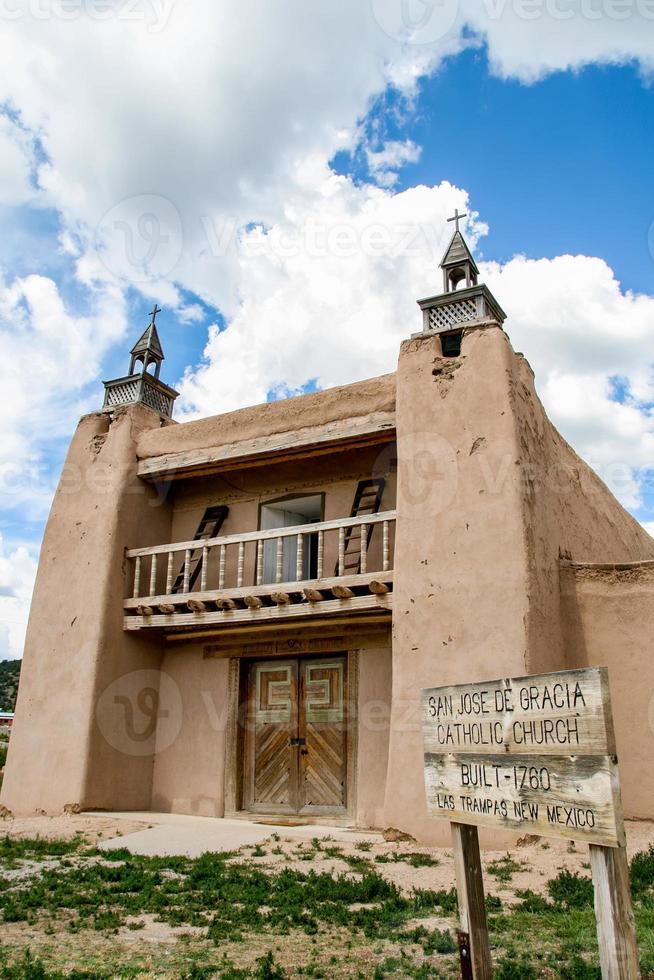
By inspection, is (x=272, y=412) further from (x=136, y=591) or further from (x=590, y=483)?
(x=590, y=483)

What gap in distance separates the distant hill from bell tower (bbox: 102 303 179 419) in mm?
35011

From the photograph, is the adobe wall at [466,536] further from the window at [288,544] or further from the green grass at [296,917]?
the window at [288,544]

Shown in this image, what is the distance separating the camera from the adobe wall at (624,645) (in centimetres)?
873

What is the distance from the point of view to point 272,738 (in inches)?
463

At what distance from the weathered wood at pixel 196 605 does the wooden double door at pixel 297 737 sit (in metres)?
1.54

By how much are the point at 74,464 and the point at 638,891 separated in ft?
34.8

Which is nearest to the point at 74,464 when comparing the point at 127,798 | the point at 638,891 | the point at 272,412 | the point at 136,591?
the point at 136,591

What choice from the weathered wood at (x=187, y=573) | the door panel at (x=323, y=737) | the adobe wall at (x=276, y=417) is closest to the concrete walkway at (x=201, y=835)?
the door panel at (x=323, y=737)

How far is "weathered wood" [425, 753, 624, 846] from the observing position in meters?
3.29

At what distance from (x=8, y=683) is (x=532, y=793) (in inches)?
2143

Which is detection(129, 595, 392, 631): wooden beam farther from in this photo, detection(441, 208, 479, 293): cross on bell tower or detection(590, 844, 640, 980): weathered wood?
detection(590, 844, 640, 980): weathered wood

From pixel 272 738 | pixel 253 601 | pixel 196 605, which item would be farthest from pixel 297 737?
pixel 196 605

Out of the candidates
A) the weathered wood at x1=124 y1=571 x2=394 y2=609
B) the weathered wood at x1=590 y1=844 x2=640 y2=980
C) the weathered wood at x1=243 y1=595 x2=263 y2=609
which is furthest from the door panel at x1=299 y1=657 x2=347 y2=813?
the weathered wood at x1=590 y1=844 x2=640 y2=980

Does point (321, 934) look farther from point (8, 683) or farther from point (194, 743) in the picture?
point (8, 683)
